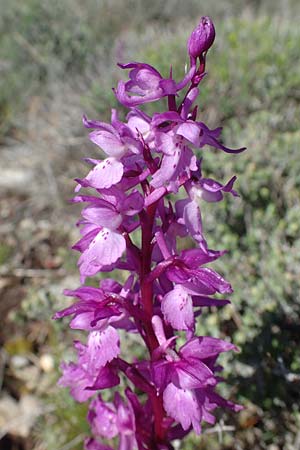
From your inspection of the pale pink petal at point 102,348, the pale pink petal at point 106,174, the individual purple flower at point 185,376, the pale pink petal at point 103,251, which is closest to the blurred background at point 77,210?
the individual purple flower at point 185,376

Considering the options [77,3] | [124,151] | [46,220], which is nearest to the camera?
[124,151]

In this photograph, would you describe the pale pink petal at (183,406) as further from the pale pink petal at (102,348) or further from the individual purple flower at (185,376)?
the pale pink petal at (102,348)

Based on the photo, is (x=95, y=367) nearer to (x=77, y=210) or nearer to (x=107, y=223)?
(x=107, y=223)

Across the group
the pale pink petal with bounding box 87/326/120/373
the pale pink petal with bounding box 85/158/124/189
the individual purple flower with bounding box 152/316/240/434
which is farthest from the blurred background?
the pale pink petal with bounding box 85/158/124/189

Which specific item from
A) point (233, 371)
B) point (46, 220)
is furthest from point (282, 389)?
point (46, 220)

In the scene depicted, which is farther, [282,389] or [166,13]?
[166,13]

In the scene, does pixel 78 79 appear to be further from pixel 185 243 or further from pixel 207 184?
pixel 207 184

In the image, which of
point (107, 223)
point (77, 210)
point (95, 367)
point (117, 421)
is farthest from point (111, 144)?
point (77, 210)

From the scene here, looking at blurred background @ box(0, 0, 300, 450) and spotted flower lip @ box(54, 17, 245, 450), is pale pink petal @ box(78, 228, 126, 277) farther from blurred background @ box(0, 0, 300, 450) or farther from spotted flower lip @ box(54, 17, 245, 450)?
blurred background @ box(0, 0, 300, 450)
